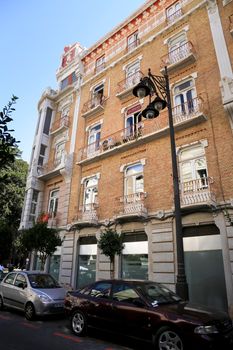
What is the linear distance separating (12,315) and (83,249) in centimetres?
678

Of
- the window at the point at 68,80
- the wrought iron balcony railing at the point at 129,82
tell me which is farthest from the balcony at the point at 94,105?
the window at the point at 68,80

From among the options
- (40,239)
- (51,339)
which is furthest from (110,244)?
(51,339)

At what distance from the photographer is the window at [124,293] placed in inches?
250

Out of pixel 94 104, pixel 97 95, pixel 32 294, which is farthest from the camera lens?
pixel 97 95

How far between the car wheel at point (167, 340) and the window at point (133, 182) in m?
8.78

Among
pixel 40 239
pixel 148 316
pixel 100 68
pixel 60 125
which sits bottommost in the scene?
pixel 148 316

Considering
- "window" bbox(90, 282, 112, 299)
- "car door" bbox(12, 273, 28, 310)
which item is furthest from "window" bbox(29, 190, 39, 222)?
"window" bbox(90, 282, 112, 299)

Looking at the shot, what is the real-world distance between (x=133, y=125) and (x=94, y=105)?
4846mm

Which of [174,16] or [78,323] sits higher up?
[174,16]

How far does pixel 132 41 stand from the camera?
62.9 feet

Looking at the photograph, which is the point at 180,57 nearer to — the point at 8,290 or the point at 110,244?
the point at 110,244

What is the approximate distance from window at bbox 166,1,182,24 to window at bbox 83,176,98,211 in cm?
1157

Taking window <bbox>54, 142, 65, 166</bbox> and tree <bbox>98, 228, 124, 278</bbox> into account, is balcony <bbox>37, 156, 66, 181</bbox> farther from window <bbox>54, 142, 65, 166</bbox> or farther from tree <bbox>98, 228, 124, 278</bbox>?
tree <bbox>98, 228, 124, 278</bbox>

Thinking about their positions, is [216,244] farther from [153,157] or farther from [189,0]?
[189,0]
